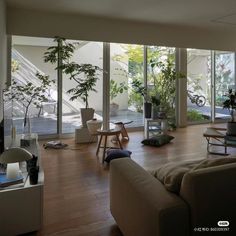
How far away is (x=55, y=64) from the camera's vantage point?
19.7 ft

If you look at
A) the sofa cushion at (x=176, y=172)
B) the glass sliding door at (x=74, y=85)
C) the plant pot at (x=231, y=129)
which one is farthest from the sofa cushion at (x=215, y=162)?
the glass sliding door at (x=74, y=85)

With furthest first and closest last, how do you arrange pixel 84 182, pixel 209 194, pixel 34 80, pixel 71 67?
pixel 34 80 < pixel 71 67 < pixel 84 182 < pixel 209 194

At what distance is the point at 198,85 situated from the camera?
7.96 metres

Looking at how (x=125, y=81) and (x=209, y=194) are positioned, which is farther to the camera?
(x=125, y=81)

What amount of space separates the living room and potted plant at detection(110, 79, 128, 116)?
0.04 m

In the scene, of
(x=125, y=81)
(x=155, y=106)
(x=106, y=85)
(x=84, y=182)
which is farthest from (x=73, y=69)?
(x=84, y=182)

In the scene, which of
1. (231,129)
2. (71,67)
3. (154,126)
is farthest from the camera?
(154,126)

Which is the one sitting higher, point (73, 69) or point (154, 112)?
point (73, 69)

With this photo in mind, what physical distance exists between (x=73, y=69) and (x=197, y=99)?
419 centimetres

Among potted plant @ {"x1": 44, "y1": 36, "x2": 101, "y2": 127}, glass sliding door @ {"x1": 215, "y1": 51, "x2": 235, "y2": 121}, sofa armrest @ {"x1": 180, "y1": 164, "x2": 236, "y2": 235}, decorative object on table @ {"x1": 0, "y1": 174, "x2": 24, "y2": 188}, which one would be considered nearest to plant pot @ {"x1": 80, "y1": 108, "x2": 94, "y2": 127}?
potted plant @ {"x1": 44, "y1": 36, "x2": 101, "y2": 127}

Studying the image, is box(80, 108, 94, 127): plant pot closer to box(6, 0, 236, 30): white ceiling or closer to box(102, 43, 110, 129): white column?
box(102, 43, 110, 129): white column

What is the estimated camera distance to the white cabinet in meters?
2.04

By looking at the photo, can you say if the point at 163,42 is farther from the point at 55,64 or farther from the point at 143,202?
the point at 143,202

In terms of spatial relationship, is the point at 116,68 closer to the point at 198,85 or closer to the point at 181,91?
the point at 181,91
